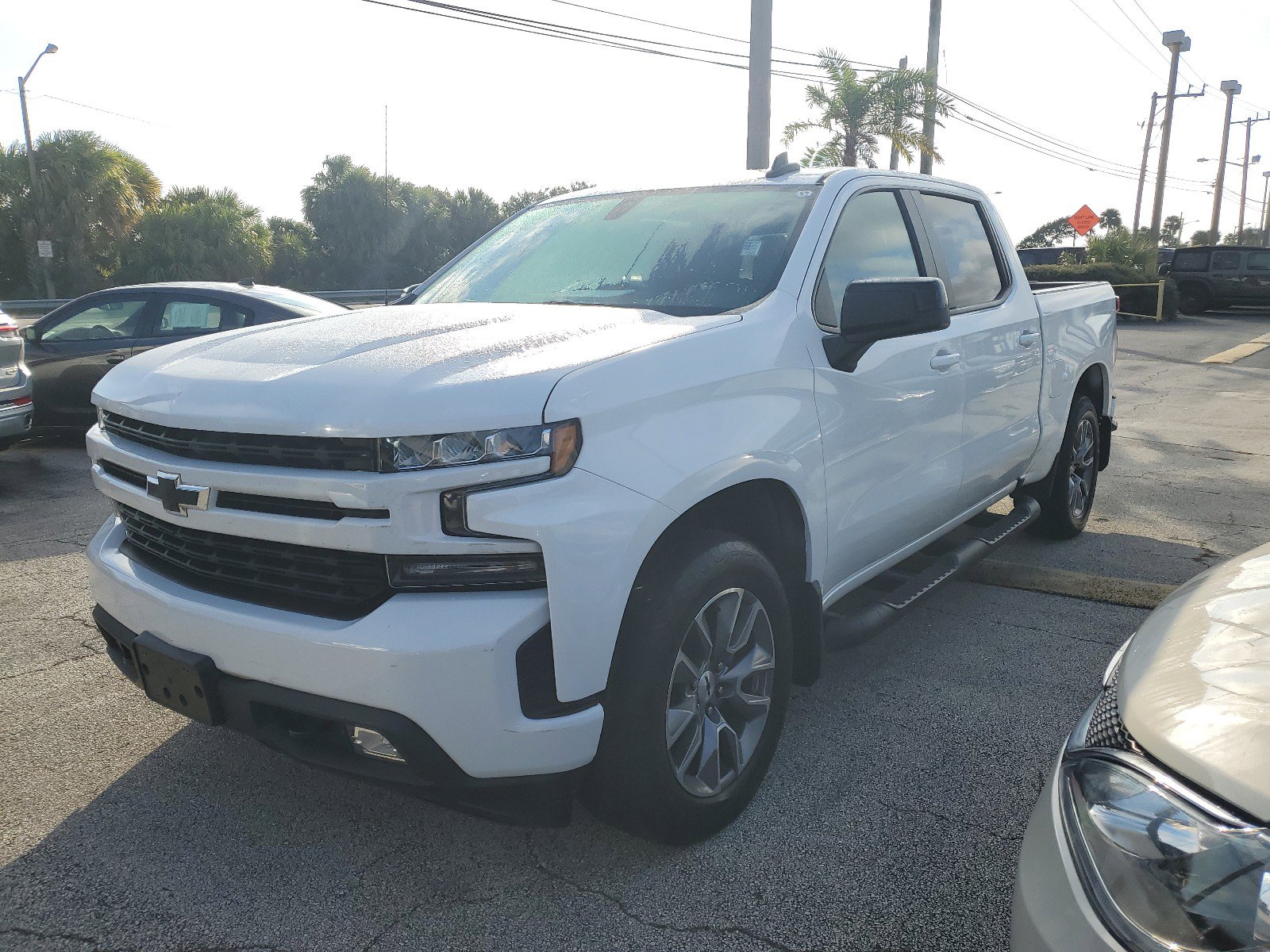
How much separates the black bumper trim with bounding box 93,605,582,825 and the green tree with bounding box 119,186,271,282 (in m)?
40.7

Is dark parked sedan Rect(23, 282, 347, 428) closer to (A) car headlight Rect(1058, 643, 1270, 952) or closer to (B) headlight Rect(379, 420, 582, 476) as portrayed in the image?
(B) headlight Rect(379, 420, 582, 476)

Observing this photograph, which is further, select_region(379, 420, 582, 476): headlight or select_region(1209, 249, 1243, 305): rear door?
select_region(1209, 249, 1243, 305): rear door

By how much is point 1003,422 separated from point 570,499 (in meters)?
2.77

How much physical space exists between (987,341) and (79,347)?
782cm

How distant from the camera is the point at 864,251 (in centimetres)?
344

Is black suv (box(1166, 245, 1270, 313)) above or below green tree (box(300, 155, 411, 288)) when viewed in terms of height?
below

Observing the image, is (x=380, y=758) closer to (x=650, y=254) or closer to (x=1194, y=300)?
(x=650, y=254)

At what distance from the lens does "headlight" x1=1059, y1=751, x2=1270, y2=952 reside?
1230 millimetres

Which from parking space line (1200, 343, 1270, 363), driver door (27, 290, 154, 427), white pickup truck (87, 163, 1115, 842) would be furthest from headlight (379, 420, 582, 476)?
parking space line (1200, 343, 1270, 363)

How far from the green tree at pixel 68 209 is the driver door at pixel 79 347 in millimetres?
33106

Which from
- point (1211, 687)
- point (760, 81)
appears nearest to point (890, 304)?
point (1211, 687)

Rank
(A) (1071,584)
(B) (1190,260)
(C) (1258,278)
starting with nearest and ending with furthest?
(A) (1071,584), (C) (1258,278), (B) (1190,260)

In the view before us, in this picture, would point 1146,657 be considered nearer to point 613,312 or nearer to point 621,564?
point 621,564

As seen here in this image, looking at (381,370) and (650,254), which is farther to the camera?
(650,254)
